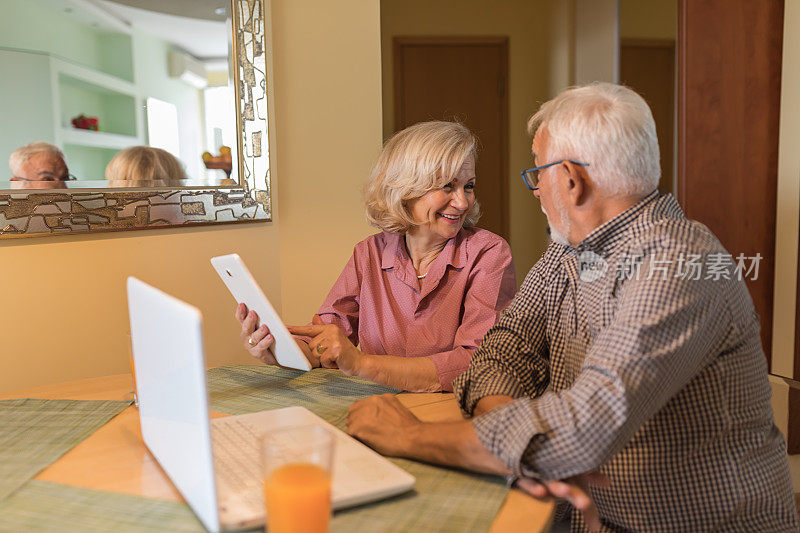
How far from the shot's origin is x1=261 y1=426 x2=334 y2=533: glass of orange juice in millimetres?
728

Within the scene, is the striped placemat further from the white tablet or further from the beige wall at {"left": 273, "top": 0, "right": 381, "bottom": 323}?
the beige wall at {"left": 273, "top": 0, "right": 381, "bottom": 323}

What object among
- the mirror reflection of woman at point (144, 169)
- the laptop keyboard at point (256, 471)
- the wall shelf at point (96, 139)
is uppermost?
the wall shelf at point (96, 139)

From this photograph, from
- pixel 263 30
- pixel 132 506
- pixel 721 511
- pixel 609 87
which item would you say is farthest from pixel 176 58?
pixel 721 511

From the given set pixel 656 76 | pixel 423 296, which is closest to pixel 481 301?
pixel 423 296

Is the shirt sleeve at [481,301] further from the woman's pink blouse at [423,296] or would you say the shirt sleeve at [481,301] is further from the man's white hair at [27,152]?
the man's white hair at [27,152]

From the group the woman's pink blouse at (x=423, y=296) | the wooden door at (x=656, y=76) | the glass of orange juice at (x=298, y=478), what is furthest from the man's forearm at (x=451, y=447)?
the wooden door at (x=656, y=76)

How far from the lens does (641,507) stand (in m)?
1.13

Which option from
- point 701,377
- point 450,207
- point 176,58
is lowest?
point 701,377

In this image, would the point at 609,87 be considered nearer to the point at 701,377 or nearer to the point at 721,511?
the point at 701,377

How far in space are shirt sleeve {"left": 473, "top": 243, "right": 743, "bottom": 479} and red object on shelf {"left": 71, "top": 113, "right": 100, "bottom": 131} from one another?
5.13 ft

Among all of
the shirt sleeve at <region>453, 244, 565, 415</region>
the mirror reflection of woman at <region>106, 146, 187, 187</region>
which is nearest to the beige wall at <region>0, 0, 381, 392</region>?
the mirror reflection of woman at <region>106, 146, 187, 187</region>

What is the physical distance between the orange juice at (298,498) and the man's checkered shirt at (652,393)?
308 millimetres

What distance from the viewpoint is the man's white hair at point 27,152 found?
1854 millimetres

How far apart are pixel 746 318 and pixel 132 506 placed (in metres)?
0.97
